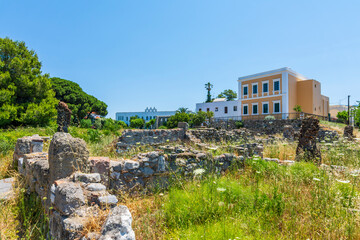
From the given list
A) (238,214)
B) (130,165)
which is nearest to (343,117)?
(238,214)

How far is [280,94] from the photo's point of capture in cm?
2655

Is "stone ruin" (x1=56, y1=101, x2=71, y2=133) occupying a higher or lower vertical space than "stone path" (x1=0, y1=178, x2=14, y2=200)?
higher

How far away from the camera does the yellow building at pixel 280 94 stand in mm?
26203

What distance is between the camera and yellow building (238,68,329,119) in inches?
1032

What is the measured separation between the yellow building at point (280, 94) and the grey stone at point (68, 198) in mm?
26340

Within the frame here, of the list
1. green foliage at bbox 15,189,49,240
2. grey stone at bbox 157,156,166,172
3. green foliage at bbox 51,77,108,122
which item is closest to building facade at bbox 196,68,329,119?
green foliage at bbox 51,77,108,122

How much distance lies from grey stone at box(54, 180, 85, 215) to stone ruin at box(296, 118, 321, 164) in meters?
6.22

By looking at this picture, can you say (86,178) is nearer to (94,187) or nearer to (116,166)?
(94,187)

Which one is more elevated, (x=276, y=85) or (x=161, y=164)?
(x=276, y=85)

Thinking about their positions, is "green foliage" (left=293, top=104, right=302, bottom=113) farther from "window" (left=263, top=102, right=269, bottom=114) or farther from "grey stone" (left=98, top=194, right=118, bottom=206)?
"grey stone" (left=98, top=194, right=118, bottom=206)

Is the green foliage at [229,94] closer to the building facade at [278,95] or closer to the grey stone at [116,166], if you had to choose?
the building facade at [278,95]

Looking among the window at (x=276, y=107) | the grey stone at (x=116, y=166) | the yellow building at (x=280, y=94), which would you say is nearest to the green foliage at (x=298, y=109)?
the yellow building at (x=280, y=94)

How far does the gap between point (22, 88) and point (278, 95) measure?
27.9 metres

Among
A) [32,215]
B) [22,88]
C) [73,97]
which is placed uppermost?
[73,97]
